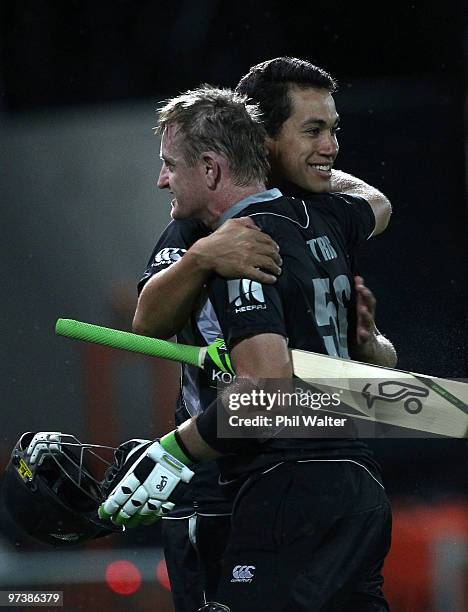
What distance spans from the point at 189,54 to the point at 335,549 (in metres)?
3.57

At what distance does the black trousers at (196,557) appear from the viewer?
253 cm

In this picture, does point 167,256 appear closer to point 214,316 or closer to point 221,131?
point 214,316

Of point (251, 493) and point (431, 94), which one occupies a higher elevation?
point (431, 94)

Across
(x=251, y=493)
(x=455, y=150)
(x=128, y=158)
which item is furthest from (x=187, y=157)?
(x=128, y=158)

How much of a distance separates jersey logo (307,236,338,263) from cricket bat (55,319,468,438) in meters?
0.20

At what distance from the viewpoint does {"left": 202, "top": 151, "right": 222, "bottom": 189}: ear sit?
7.30 feet

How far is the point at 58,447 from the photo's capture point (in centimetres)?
250

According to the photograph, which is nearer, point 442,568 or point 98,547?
point 442,568

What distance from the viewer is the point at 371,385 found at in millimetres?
2305

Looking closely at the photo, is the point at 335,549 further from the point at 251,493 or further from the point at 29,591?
the point at 29,591

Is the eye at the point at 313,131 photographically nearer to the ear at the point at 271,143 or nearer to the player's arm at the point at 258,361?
the ear at the point at 271,143

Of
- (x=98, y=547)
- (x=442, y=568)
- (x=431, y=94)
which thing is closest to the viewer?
(x=442, y=568)

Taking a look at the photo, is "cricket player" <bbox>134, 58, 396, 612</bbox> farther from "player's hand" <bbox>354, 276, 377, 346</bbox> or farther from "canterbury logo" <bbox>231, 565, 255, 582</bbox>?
"canterbury logo" <bbox>231, 565, 255, 582</bbox>

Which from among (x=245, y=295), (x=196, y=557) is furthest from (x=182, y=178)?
(x=196, y=557)
